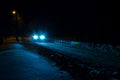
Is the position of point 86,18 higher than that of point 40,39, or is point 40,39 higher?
point 86,18

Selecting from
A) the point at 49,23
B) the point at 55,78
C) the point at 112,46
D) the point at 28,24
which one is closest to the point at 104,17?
the point at 112,46

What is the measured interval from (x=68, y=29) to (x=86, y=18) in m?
14.6

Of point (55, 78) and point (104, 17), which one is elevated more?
point (104, 17)

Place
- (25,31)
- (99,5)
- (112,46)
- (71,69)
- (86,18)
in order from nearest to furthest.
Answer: (71,69) < (112,46) < (99,5) < (86,18) < (25,31)

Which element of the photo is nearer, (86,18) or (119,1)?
(119,1)

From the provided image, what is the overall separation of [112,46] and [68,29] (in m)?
36.0

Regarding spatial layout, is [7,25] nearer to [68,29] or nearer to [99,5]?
[68,29]

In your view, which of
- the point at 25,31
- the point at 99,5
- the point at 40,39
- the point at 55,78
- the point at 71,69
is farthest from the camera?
the point at 25,31

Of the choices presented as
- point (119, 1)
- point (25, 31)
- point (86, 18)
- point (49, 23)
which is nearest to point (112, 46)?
point (119, 1)

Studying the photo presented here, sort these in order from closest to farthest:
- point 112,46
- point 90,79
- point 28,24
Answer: point 90,79
point 112,46
point 28,24

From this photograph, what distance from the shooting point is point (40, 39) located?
5084cm

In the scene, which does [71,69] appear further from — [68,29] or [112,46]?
[68,29]

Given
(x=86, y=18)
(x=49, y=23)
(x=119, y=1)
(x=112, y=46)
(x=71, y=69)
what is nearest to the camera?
(x=71, y=69)

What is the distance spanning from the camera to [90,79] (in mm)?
8453
